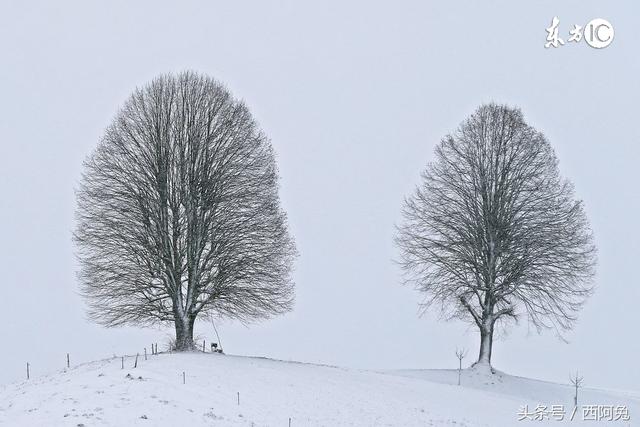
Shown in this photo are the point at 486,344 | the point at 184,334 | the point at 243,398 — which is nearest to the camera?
the point at 243,398

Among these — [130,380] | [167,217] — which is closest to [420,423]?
[130,380]

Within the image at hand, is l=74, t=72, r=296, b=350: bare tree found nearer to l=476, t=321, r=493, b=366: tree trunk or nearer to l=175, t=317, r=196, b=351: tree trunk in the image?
l=175, t=317, r=196, b=351: tree trunk

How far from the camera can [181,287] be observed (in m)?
34.9

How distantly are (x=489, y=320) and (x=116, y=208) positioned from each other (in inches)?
790

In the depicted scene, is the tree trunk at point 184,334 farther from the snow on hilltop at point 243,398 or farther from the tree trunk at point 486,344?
the tree trunk at point 486,344

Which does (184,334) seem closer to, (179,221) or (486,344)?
(179,221)

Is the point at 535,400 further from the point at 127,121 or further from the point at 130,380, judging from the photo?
the point at 127,121

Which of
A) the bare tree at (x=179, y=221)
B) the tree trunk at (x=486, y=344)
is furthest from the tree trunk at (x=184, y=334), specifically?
the tree trunk at (x=486, y=344)

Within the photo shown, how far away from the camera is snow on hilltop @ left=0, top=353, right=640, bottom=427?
21016 millimetres

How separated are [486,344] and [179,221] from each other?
17298 mm

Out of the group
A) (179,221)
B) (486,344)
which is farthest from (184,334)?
(486,344)

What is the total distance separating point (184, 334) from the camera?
34.8 m

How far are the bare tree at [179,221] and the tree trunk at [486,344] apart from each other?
435 inches

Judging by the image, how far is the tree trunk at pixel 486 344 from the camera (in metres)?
39.0
